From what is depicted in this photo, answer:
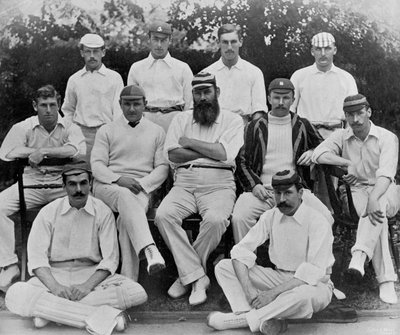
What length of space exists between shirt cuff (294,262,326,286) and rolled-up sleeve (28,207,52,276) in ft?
5.84

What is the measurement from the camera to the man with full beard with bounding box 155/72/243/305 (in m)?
5.37

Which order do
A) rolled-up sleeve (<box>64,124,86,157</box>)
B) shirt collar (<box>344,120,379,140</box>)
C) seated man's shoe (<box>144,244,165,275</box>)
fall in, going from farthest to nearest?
rolled-up sleeve (<box>64,124,86,157</box>), shirt collar (<box>344,120,379,140</box>), seated man's shoe (<box>144,244,165,275</box>)

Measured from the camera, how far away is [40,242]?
16.8ft

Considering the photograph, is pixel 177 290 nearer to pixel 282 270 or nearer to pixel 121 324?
pixel 121 324

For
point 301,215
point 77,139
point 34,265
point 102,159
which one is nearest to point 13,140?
point 77,139

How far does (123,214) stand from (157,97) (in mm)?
1428

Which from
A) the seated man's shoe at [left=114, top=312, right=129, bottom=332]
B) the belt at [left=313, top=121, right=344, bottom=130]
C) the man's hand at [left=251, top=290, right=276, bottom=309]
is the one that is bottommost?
the seated man's shoe at [left=114, top=312, right=129, bottom=332]

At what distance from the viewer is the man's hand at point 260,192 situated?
5484mm

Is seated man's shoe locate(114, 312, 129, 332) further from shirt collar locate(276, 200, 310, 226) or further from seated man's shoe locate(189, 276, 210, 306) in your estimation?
shirt collar locate(276, 200, 310, 226)

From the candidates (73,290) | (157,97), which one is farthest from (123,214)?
(157,97)

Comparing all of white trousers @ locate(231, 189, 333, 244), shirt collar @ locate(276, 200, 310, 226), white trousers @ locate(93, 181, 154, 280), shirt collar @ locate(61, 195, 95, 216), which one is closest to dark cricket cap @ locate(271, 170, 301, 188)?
shirt collar @ locate(276, 200, 310, 226)

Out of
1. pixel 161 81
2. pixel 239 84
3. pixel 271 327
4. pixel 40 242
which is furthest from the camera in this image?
pixel 161 81

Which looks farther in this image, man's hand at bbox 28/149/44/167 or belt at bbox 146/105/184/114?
belt at bbox 146/105/184/114

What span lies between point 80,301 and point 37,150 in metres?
1.41
